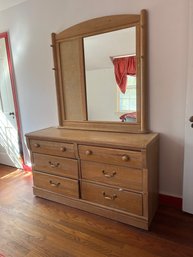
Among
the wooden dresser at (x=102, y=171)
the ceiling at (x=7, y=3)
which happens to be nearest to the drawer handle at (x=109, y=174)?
the wooden dresser at (x=102, y=171)

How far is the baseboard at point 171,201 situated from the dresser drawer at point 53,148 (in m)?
1.04

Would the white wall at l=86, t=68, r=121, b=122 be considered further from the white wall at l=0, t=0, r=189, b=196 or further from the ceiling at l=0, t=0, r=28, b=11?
the ceiling at l=0, t=0, r=28, b=11

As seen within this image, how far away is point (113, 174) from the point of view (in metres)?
1.73

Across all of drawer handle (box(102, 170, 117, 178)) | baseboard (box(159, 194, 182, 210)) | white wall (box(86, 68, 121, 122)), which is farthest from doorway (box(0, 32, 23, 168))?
baseboard (box(159, 194, 182, 210))

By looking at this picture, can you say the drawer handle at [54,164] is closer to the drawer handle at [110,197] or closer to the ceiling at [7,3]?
the drawer handle at [110,197]

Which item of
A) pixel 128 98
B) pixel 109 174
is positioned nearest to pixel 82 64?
pixel 128 98

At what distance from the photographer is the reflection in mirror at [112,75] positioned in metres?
1.89

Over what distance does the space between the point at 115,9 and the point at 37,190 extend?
214cm

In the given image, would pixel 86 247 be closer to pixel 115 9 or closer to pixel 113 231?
pixel 113 231

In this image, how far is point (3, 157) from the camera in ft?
11.0

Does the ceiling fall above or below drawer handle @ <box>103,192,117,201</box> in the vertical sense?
above

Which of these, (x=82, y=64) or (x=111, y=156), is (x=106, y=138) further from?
(x=82, y=64)

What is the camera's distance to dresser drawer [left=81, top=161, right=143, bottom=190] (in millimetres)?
1634

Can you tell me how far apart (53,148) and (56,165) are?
0.63ft
